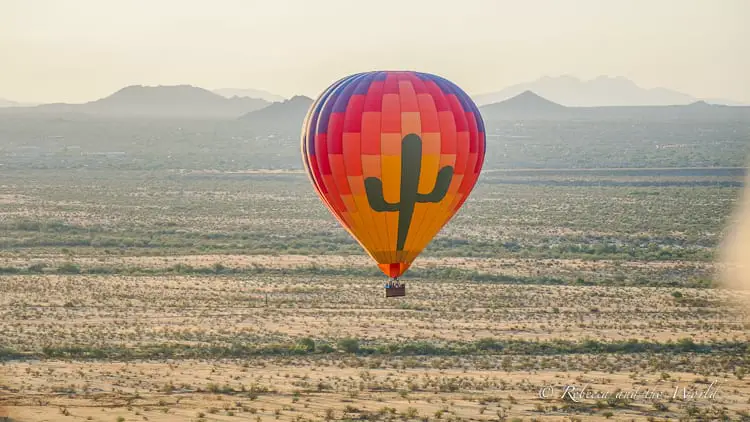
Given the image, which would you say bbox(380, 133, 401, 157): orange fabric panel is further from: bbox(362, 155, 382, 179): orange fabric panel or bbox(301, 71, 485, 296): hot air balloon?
bbox(362, 155, 382, 179): orange fabric panel

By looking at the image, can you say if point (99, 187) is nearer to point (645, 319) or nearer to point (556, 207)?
point (556, 207)

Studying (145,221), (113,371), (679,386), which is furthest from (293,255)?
(679,386)

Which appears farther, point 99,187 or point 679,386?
point 99,187

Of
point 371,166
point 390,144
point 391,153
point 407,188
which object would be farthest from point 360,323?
point 390,144

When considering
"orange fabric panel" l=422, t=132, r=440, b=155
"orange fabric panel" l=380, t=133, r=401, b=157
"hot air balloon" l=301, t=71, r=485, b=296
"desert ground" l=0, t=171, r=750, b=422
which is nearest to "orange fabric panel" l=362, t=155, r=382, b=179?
"hot air balloon" l=301, t=71, r=485, b=296

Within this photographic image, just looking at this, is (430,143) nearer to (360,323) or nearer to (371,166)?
(371,166)

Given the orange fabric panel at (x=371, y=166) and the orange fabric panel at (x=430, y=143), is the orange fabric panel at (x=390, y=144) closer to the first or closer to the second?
the orange fabric panel at (x=371, y=166)

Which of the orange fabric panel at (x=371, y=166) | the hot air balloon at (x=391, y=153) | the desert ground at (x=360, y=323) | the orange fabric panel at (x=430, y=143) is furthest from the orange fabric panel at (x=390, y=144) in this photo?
the desert ground at (x=360, y=323)
